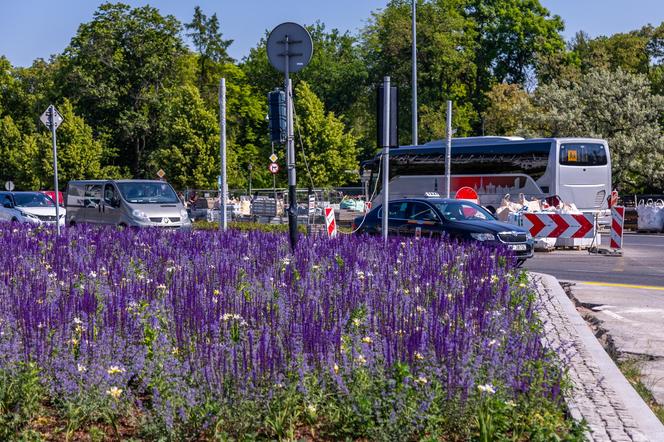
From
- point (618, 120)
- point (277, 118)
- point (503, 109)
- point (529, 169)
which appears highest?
point (503, 109)

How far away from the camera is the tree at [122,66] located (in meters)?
60.0

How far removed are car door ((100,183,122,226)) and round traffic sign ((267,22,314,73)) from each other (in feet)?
31.9

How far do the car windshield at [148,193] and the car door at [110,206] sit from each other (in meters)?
0.26

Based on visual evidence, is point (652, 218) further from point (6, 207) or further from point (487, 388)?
point (487, 388)

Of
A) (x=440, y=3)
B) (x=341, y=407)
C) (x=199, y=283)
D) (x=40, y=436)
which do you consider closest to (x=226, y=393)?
(x=341, y=407)

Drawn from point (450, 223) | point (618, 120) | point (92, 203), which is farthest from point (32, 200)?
point (618, 120)

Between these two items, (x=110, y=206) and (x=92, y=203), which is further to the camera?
(x=92, y=203)

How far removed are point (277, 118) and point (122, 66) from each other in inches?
2056

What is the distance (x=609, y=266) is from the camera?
16.9 m

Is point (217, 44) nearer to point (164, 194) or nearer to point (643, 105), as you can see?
point (643, 105)

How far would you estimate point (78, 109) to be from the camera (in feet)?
206

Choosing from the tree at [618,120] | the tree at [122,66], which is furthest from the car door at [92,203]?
the tree at [122,66]

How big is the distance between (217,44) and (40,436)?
74.3 m

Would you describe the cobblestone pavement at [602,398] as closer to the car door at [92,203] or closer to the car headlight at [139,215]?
the car headlight at [139,215]
